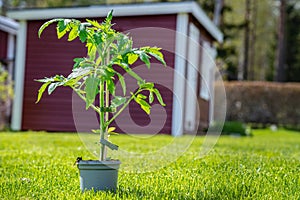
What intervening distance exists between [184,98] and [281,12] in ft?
39.5

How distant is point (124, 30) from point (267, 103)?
8727 millimetres

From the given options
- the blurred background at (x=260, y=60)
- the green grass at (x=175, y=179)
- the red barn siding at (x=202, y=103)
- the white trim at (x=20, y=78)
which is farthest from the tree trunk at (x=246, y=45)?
the green grass at (x=175, y=179)

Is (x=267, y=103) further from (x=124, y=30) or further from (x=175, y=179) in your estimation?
(x=175, y=179)

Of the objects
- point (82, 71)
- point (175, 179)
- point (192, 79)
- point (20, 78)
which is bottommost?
point (175, 179)

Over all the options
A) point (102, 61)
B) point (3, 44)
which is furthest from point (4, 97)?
point (102, 61)

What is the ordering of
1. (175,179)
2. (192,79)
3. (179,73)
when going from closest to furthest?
(175,179)
(179,73)
(192,79)

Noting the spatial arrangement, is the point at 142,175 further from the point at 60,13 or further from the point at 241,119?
the point at 241,119

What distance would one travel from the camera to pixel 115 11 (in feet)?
32.8

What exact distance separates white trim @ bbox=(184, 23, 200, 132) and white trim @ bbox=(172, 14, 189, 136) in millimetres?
460

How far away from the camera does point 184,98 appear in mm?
10109

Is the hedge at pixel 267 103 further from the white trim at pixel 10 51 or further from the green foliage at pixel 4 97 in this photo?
the green foliage at pixel 4 97

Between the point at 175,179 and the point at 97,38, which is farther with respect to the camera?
the point at 175,179

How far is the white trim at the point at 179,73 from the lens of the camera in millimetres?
9742

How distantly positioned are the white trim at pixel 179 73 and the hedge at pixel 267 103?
8.01 m
